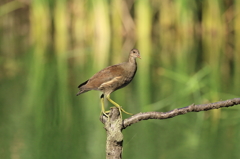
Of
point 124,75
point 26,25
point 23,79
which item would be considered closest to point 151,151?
point 124,75

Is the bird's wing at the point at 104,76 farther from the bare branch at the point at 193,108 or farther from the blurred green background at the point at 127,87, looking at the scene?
the blurred green background at the point at 127,87

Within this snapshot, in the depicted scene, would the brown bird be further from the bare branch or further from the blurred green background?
the blurred green background

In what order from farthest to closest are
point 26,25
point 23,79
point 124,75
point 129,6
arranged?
point 26,25 < point 129,6 < point 23,79 < point 124,75

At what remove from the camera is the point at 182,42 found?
15109 mm

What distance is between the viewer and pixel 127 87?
9.34 m

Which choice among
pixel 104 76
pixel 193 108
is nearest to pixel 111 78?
pixel 104 76

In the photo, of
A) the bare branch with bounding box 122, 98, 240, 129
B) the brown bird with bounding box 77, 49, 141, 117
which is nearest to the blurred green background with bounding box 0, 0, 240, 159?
the brown bird with bounding box 77, 49, 141, 117


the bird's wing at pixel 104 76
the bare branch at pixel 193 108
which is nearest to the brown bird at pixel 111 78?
the bird's wing at pixel 104 76

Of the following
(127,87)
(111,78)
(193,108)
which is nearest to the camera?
(193,108)

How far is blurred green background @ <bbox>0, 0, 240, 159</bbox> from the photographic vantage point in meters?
6.07

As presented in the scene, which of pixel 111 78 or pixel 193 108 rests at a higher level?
pixel 111 78

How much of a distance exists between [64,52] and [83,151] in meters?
7.44

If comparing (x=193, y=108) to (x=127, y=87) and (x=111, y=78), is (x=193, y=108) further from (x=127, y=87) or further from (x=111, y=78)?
(x=127, y=87)

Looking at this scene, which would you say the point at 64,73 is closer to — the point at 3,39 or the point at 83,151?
the point at 83,151
